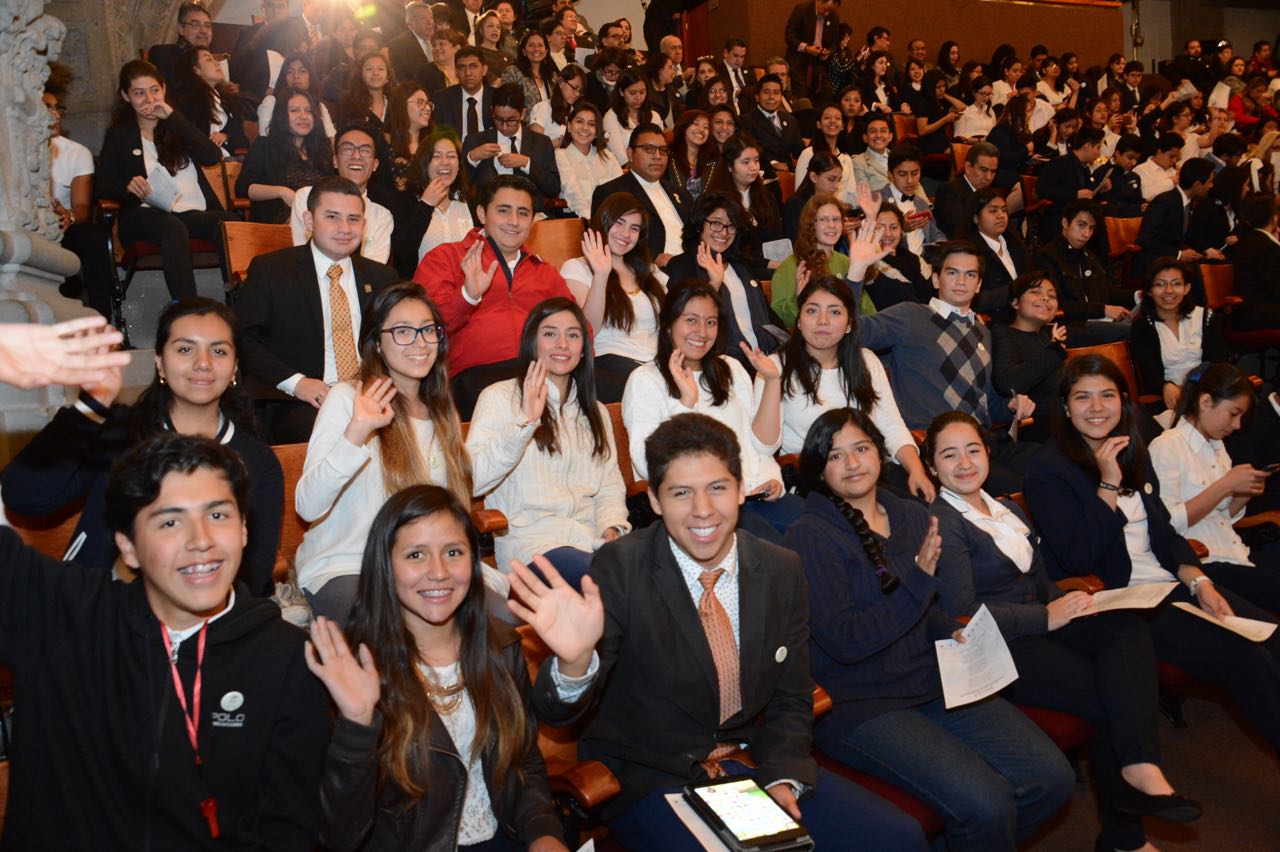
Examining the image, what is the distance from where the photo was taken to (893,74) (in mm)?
9812

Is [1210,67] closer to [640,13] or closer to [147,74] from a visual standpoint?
[640,13]

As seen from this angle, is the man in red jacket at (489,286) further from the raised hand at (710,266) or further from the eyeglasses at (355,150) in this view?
the eyeglasses at (355,150)

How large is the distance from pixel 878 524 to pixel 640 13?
1058 centimetres

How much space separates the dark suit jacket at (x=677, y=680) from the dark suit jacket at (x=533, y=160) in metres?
3.88

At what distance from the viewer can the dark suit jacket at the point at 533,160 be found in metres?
5.50

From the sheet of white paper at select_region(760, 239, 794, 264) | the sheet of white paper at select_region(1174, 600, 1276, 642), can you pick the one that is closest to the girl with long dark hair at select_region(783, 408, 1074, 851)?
the sheet of white paper at select_region(1174, 600, 1276, 642)

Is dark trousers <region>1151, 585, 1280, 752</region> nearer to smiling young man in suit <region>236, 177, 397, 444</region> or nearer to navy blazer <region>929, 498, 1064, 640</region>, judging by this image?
navy blazer <region>929, 498, 1064, 640</region>

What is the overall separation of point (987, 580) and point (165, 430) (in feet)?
7.23

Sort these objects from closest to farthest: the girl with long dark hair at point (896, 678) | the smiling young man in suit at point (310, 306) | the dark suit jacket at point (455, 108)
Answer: the girl with long dark hair at point (896, 678)
the smiling young man in suit at point (310, 306)
the dark suit jacket at point (455, 108)

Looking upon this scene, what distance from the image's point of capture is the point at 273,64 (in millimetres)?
5910

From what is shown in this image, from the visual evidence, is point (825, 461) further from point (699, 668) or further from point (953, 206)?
point (953, 206)

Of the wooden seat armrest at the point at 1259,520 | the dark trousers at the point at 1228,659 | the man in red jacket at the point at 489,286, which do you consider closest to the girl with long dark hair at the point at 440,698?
the man in red jacket at the point at 489,286

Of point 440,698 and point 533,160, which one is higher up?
point 533,160

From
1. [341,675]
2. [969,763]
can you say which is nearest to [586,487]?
[969,763]
